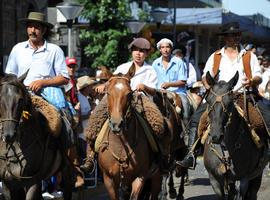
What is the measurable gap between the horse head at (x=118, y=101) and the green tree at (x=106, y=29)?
1717 centimetres

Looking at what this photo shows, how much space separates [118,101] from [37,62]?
63.3 inches

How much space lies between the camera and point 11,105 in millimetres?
7441

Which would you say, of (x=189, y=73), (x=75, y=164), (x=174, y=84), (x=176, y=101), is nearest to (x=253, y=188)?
(x=75, y=164)

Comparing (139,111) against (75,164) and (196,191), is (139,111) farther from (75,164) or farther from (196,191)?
(196,191)

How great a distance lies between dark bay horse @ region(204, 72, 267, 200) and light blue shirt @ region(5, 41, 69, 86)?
6.85 feet

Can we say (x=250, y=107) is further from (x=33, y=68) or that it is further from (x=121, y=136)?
(x=33, y=68)

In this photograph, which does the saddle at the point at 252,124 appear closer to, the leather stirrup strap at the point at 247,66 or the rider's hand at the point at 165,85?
the leather stirrup strap at the point at 247,66

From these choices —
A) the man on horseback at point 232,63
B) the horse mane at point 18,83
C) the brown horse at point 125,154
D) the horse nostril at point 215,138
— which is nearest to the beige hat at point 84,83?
the man on horseback at point 232,63

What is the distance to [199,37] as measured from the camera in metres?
34.3

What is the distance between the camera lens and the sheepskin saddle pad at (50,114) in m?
8.48

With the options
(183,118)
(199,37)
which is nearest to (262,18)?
(199,37)

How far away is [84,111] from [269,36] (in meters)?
34.8

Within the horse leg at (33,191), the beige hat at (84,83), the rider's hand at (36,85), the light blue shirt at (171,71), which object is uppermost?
the rider's hand at (36,85)

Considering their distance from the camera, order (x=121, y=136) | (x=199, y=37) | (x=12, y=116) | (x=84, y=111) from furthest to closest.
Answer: (x=199, y=37), (x=84, y=111), (x=121, y=136), (x=12, y=116)
